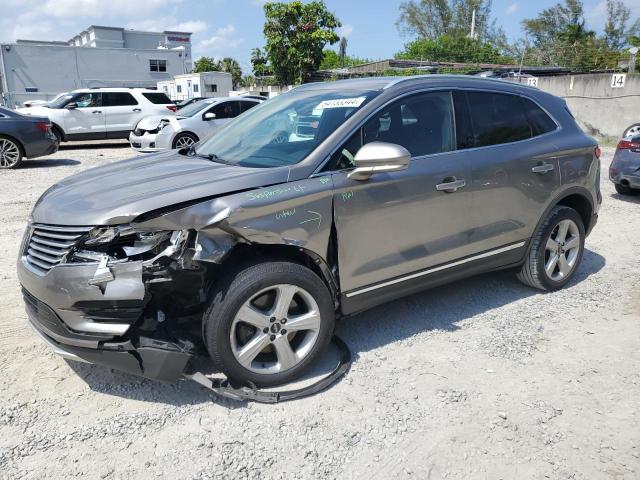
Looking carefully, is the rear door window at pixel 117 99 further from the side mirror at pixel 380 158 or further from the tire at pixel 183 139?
the side mirror at pixel 380 158

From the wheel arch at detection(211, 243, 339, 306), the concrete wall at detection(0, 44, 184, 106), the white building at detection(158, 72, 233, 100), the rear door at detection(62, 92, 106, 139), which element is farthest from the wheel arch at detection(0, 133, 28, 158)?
the white building at detection(158, 72, 233, 100)

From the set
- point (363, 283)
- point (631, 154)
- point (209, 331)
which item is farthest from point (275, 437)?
point (631, 154)

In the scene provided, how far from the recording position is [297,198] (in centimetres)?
312

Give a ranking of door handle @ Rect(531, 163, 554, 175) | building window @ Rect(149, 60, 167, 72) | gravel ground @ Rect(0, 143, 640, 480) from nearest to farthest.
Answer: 1. gravel ground @ Rect(0, 143, 640, 480)
2. door handle @ Rect(531, 163, 554, 175)
3. building window @ Rect(149, 60, 167, 72)

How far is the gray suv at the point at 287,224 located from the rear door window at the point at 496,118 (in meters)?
0.01

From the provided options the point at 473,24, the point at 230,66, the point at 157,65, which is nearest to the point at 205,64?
the point at 230,66

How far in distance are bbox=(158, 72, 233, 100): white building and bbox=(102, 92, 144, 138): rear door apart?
88.2 ft

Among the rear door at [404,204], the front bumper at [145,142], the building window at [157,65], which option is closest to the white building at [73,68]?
the building window at [157,65]

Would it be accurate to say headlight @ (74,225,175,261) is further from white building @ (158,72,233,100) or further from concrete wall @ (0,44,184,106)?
white building @ (158,72,233,100)

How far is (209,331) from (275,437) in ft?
2.20

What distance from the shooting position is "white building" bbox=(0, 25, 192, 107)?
1675 inches

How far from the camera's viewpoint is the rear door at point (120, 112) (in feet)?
50.6

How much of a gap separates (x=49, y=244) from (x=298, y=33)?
28.3 m

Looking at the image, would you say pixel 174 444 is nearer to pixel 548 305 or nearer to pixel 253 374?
pixel 253 374
